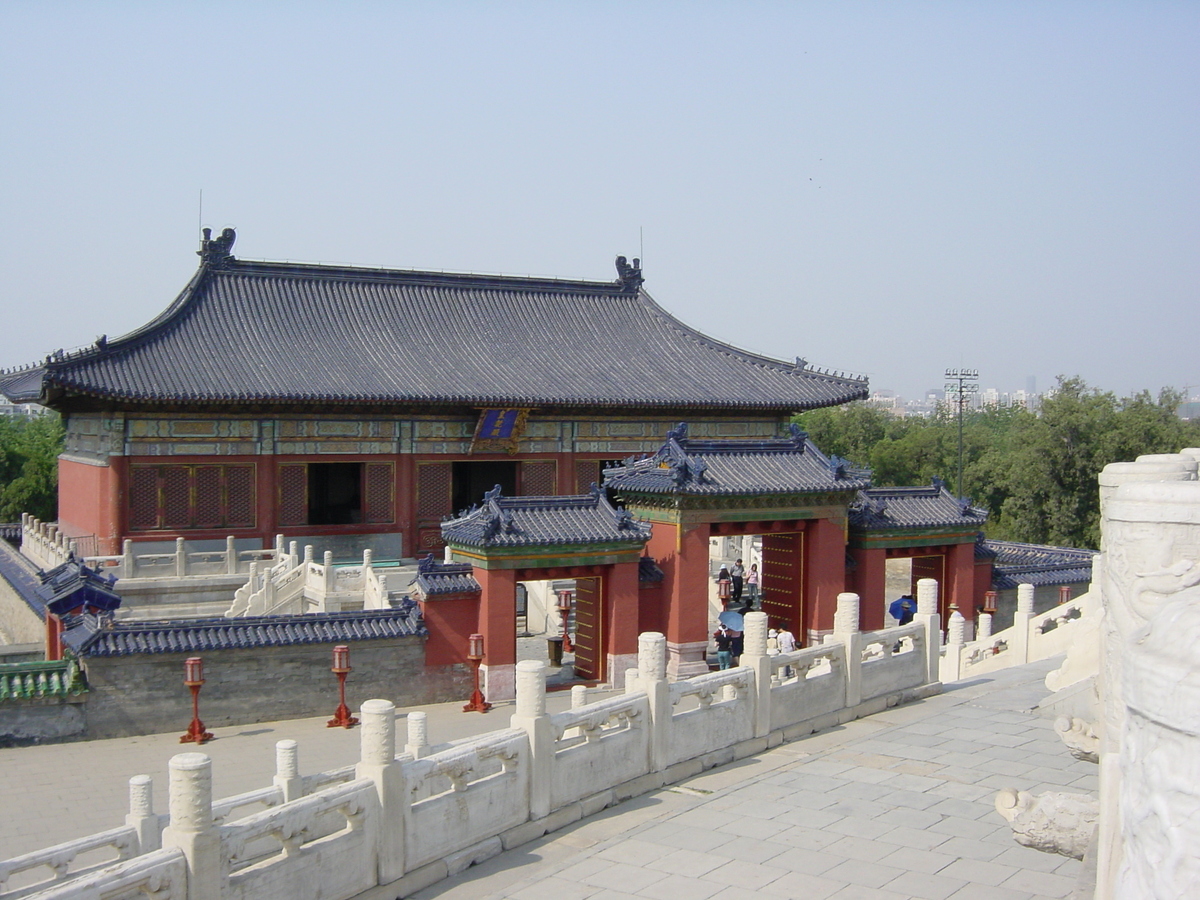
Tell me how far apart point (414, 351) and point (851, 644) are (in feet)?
57.5

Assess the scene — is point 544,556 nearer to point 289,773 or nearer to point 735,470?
point 735,470

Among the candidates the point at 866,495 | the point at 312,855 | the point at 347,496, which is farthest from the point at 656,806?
the point at 347,496

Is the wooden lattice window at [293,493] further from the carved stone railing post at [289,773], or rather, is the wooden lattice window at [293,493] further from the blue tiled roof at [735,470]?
the carved stone railing post at [289,773]

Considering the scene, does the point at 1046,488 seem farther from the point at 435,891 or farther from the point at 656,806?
the point at 435,891

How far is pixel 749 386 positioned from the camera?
2988 centimetres

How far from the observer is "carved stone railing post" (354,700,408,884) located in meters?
7.79

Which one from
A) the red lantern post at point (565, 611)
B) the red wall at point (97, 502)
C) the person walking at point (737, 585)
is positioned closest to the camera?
the red lantern post at point (565, 611)

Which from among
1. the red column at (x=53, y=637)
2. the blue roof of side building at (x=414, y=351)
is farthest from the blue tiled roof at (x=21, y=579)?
the blue roof of side building at (x=414, y=351)

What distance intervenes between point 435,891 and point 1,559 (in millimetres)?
22481

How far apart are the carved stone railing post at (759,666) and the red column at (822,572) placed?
7799 millimetres

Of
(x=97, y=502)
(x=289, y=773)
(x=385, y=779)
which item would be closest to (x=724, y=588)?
(x=97, y=502)

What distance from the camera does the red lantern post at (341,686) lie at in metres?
15.5

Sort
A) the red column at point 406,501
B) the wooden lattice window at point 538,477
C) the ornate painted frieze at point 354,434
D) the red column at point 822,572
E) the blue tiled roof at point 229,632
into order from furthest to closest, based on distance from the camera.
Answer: the wooden lattice window at point 538,477, the red column at point 406,501, the ornate painted frieze at point 354,434, the red column at point 822,572, the blue tiled roof at point 229,632

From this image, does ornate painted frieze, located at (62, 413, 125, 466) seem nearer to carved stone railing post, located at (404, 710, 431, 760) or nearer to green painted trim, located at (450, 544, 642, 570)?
green painted trim, located at (450, 544, 642, 570)
